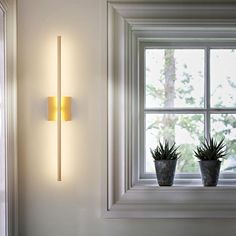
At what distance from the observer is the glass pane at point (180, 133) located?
2.00m

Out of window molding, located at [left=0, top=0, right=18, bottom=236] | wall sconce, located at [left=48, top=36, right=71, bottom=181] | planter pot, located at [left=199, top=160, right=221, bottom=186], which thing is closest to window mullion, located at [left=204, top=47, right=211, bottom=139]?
planter pot, located at [left=199, top=160, right=221, bottom=186]

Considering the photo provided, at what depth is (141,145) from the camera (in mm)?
1990

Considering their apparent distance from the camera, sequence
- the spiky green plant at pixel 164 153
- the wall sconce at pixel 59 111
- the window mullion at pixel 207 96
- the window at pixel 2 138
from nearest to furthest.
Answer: the window at pixel 2 138
the wall sconce at pixel 59 111
the spiky green plant at pixel 164 153
the window mullion at pixel 207 96

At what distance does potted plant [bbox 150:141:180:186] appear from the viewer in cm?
186

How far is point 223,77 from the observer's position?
2.01m

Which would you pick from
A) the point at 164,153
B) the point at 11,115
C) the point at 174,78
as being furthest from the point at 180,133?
the point at 11,115

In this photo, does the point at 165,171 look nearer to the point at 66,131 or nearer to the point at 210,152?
the point at 210,152

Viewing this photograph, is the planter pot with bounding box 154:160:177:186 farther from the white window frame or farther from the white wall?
the white wall

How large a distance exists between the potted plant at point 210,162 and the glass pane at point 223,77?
251 mm

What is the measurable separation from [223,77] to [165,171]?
614 mm

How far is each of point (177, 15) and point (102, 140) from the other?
0.73 metres

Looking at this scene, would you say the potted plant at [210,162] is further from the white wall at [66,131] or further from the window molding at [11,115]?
the window molding at [11,115]

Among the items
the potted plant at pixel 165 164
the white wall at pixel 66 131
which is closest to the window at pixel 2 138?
the white wall at pixel 66 131

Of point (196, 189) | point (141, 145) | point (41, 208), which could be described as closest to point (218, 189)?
point (196, 189)
